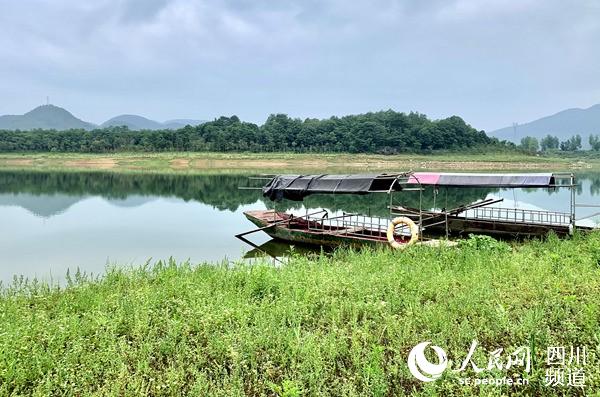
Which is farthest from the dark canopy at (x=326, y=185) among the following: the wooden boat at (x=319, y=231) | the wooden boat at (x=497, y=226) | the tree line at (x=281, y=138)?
the tree line at (x=281, y=138)

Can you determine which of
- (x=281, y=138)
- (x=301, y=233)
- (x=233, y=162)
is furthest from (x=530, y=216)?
(x=281, y=138)

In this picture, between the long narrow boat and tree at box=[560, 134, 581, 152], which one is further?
tree at box=[560, 134, 581, 152]

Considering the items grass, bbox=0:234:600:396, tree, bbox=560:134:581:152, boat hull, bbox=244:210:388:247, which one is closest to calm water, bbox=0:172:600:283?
boat hull, bbox=244:210:388:247

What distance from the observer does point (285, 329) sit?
506 centimetres

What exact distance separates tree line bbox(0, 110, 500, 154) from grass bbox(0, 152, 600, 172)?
194 inches

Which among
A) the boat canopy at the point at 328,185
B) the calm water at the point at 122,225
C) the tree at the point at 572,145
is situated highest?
the tree at the point at 572,145

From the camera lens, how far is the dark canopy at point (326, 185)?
13.9m

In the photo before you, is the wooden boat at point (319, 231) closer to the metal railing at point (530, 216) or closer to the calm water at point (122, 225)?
the calm water at point (122, 225)

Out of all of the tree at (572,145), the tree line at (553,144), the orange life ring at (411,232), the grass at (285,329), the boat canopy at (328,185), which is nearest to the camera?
the grass at (285,329)

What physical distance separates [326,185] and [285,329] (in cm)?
1042

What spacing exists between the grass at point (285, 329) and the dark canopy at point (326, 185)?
672 cm

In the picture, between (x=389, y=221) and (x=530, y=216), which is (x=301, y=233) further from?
(x=530, y=216)

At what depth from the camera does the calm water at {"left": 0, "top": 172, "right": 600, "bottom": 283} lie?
13172 millimetres

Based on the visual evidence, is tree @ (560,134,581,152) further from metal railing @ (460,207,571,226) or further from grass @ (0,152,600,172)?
metal railing @ (460,207,571,226)
